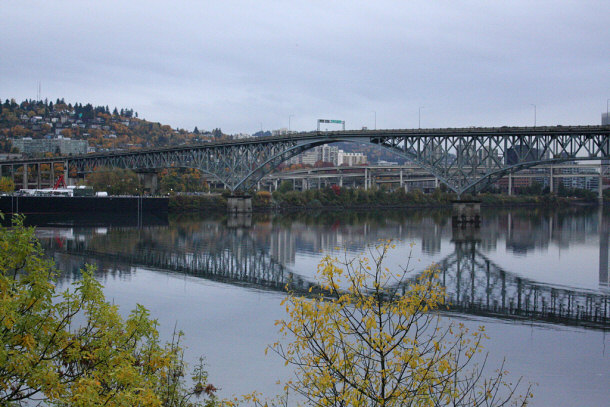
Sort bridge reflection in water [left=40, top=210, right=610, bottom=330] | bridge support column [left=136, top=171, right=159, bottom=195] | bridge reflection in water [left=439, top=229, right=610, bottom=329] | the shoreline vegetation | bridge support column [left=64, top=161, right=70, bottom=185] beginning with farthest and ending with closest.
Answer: bridge support column [left=64, top=161, right=70, bottom=185] → bridge support column [left=136, top=171, right=159, bottom=195] → the shoreline vegetation → bridge reflection in water [left=40, top=210, right=610, bottom=330] → bridge reflection in water [left=439, top=229, right=610, bottom=329]

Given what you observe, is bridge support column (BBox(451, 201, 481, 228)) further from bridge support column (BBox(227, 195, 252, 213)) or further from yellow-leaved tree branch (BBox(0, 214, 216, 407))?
yellow-leaved tree branch (BBox(0, 214, 216, 407))

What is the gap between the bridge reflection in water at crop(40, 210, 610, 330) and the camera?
2733 cm

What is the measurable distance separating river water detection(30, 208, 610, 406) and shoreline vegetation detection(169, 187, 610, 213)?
45944 millimetres

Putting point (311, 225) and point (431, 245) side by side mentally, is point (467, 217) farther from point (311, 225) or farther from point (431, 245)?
point (431, 245)

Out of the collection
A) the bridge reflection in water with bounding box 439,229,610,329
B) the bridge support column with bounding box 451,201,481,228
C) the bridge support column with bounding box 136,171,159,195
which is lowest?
the bridge reflection in water with bounding box 439,229,610,329

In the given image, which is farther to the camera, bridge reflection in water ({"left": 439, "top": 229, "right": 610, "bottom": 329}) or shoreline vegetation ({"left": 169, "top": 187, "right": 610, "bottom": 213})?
shoreline vegetation ({"left": 169, "top": 187, "right": 610, "bottom": 213})

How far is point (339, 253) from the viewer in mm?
44969

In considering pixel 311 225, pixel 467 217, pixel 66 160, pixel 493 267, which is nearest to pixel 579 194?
pixel 467 217

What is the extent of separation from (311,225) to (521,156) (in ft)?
86.7

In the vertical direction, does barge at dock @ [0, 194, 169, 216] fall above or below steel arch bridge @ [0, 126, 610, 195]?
below

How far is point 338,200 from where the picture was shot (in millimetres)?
129500

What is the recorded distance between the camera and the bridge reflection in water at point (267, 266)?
2733 cm

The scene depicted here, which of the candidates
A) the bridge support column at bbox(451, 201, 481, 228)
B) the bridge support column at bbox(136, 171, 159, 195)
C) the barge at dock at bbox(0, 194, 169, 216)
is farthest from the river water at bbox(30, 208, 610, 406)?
the bridge support column at bbox(136, 171, 159, 195)

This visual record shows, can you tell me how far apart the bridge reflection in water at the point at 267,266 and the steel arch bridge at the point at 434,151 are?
40.4 ft
